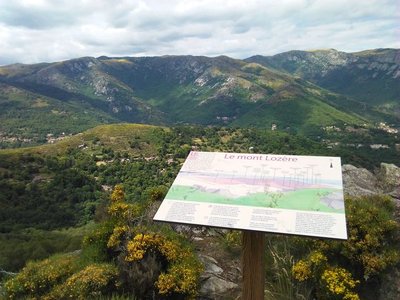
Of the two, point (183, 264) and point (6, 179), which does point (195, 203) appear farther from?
point (6, 179)

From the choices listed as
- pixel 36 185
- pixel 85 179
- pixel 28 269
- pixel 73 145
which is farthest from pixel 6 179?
pixel 28 269

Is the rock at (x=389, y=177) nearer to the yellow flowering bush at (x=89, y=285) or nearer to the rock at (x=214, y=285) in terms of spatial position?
the rock at (x=214, y=285)

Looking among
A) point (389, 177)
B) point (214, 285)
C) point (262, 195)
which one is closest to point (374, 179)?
point (389, 177)

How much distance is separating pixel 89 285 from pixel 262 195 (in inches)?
164

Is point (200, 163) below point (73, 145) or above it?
above

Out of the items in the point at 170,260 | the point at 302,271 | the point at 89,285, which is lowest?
the point at 89,285

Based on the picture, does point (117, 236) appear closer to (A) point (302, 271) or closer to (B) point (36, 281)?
(B) point (36, 281)

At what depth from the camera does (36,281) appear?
883 centimetres

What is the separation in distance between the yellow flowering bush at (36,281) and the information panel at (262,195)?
4.06 meters

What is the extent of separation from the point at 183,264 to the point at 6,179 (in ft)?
309

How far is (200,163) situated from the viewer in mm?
7832

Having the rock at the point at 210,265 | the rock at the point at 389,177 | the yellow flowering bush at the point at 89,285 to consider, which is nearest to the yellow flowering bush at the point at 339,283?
the rock at the point at 210,265

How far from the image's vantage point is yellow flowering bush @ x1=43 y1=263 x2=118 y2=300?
7766 mm

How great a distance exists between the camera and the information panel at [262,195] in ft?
19.3
